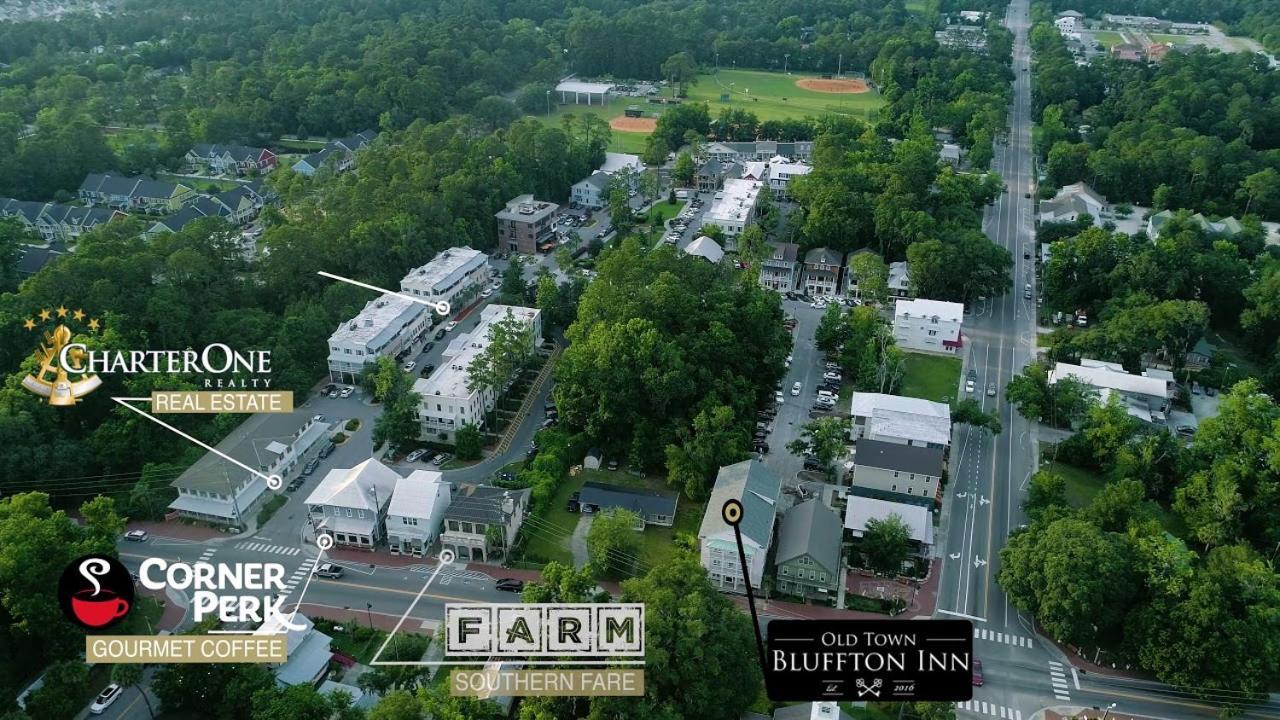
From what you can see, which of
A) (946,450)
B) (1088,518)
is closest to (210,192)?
(946,450)

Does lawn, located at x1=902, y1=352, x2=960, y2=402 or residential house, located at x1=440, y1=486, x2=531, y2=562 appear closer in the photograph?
residential house, located at x1=440, y1=486, x2=531, y2=562

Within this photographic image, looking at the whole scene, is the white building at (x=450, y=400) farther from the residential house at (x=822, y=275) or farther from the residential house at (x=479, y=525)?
the residential house at (x=822, y=275)

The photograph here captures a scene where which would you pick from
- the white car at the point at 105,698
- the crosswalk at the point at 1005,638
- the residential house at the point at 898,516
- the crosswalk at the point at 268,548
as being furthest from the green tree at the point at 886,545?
the white car at the point at 105,698

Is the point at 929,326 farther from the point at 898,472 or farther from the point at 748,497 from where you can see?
the point at 748,497

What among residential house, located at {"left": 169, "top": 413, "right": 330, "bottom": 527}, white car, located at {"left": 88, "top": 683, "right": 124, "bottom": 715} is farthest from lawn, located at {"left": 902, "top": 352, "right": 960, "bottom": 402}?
white car, located at {"left": 88, "top": 683, "right": 124, "bottom": 715}

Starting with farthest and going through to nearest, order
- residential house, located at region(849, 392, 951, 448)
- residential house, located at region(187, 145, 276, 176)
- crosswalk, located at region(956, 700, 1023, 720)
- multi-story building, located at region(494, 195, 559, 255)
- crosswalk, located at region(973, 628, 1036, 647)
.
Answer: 1. residential house, located at region(187, 145, 276, 176)
2. multi-story building, located at region(494, 195, 559, 255)
3. residential house, located at region(849, 392, 951, 448)
4. crosswalk, located at region(973, 628, 1036, 647)
5. crosswalk, located at region(956, 700, 1023, 720)

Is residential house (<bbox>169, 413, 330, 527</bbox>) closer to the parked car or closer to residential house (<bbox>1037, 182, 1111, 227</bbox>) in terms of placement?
the parked car

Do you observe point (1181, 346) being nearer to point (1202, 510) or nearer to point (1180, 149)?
point (1202, 510)
